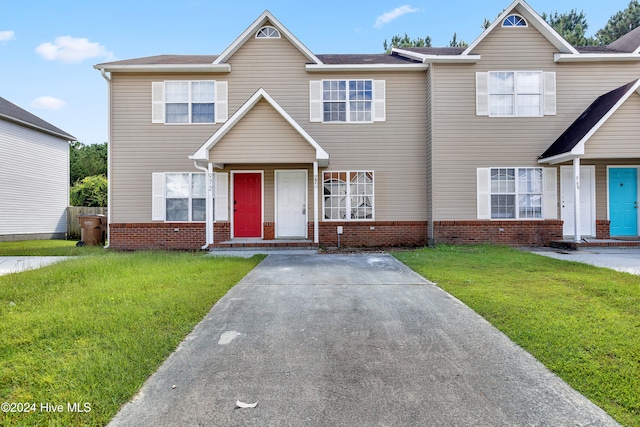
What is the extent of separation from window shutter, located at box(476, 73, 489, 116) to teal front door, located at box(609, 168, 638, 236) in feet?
16.3

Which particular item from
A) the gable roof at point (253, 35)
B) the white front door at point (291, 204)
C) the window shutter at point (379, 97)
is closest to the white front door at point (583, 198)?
the window shutter at point (379, 97)

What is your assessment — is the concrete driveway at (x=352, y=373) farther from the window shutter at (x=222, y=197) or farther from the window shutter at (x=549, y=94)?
the window shutter at (x=549, y=94)

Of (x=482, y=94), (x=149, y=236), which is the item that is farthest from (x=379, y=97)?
(x=149, y=236)

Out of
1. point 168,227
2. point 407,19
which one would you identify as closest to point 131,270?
point 168,227

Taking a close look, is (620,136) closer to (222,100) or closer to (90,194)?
(222,100)

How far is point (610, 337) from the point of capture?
11.7ft

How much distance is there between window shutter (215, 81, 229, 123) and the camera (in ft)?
40.6

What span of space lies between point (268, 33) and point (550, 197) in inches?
459

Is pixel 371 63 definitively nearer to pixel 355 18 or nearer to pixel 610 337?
pixel 610 337

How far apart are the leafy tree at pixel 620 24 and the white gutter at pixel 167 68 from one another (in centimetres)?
3389

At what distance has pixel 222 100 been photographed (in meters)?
12.4

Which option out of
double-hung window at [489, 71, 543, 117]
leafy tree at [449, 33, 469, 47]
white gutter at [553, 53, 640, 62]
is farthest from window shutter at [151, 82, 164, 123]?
leafy tree at [449, 33, 469, 47]

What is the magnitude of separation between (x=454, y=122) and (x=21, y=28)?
78.4ft

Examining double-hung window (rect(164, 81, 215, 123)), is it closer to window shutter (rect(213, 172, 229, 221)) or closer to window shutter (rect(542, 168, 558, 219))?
window shutter (rect(213, 172, 229, 221))
